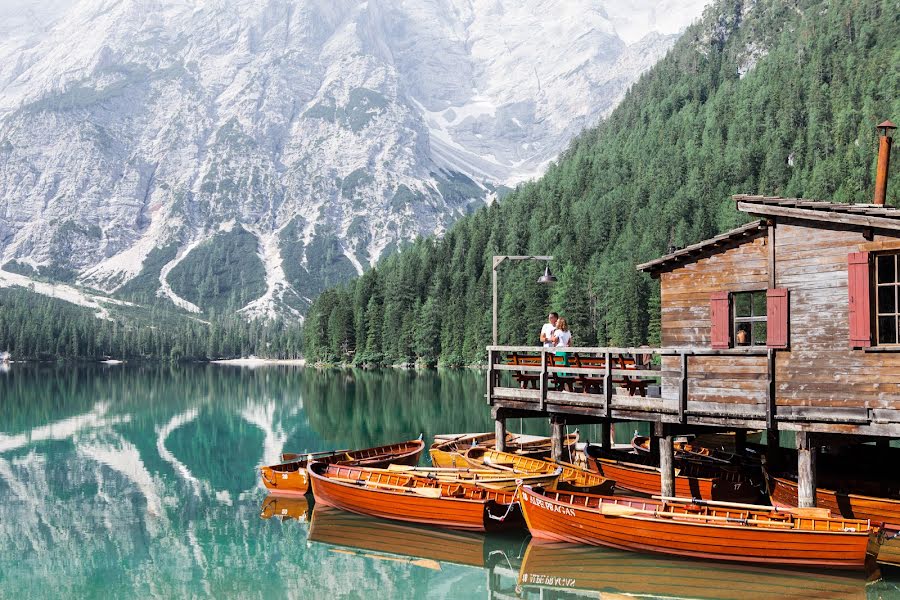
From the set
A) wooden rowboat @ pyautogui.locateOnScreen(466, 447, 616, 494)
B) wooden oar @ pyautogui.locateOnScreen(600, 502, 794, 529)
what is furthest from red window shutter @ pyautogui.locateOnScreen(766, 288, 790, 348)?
wooden rowboat @ pyautogui.locateOnScreen(466, 447, 616, 494)

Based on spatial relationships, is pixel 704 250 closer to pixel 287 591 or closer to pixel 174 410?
pixel 287 591

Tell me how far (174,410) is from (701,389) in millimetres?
62043

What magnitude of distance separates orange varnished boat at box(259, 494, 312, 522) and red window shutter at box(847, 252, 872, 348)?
1848cm

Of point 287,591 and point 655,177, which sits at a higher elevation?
point 655,177

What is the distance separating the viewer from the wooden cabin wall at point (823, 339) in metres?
20.8

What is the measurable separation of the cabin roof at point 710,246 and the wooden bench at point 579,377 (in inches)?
154

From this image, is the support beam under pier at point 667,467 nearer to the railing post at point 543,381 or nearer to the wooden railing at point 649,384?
the wooden railing at point 649,384

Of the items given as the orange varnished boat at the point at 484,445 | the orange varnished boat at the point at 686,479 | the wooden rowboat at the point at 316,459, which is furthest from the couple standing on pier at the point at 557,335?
the wooden rowboat at the point at 316,459

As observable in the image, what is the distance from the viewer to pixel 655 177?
15488cm

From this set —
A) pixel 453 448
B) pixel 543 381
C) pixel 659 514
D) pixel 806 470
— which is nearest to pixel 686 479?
pixel 659 514

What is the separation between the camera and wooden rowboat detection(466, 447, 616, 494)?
26.3 meters

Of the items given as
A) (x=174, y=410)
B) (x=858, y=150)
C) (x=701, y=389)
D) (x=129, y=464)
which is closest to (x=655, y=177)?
(x=858, y=150)

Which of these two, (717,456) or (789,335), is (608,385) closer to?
(789,335)

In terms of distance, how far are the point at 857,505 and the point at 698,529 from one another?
171 inches
